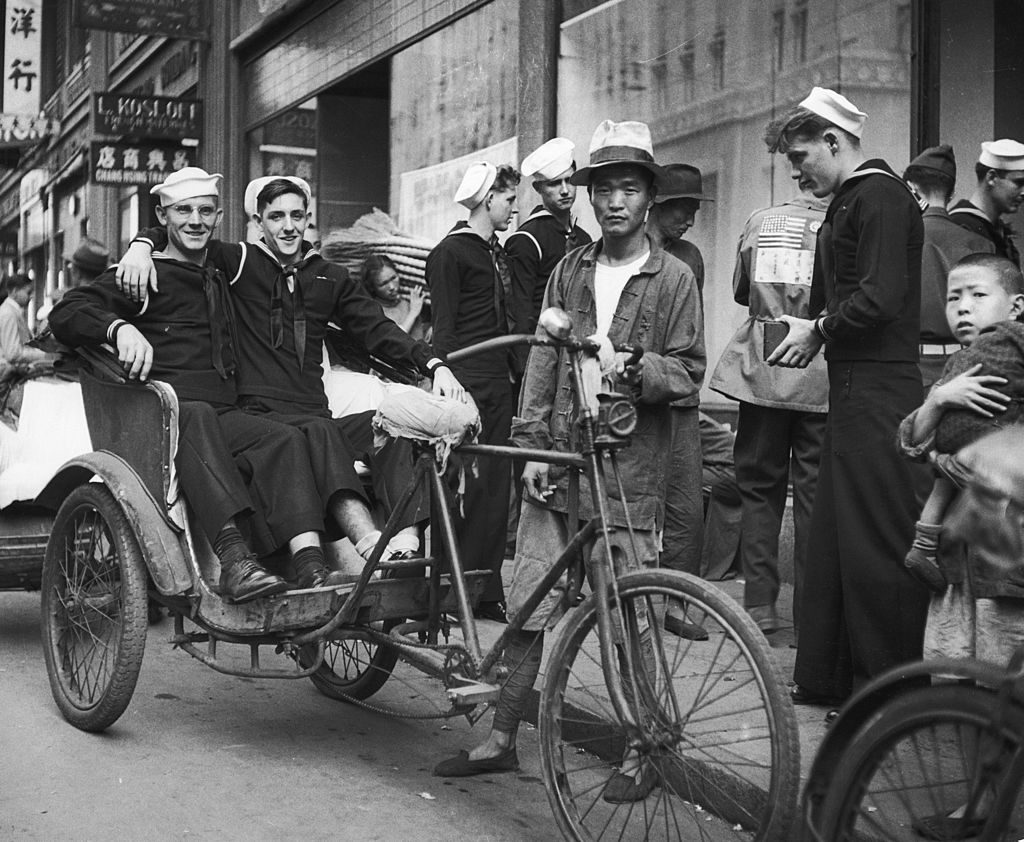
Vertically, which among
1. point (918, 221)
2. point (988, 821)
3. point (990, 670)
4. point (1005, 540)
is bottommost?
point (988, 821)

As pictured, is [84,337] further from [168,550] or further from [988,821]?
[988,821]

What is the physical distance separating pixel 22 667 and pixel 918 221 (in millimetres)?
4028

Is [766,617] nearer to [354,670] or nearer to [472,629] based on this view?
[354,670]

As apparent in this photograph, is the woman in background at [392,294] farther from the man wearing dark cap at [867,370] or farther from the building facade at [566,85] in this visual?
the man wearing dark cap at [867,370]

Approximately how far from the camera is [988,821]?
254 cm

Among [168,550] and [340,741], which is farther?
[340,741]

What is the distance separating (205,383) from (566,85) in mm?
5431

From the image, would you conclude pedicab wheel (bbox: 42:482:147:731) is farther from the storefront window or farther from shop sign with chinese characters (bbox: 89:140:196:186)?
shop sign with chinese characters (bbox: 89:140:196:186)

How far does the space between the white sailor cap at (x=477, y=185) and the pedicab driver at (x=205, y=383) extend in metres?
1.48

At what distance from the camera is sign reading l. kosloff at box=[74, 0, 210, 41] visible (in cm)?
1578

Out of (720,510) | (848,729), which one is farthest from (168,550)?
(720,510)

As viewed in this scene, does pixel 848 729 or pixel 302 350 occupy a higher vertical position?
pixel 302 350

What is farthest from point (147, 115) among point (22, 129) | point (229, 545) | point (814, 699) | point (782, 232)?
point (814, 699)

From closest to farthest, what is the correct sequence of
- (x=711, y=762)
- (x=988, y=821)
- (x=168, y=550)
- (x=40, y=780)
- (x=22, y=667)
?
(x=988, y=821)
(x=711, y=762)
(x=40, y=780)
(x=168, y=550)
(x=22, y=667)
